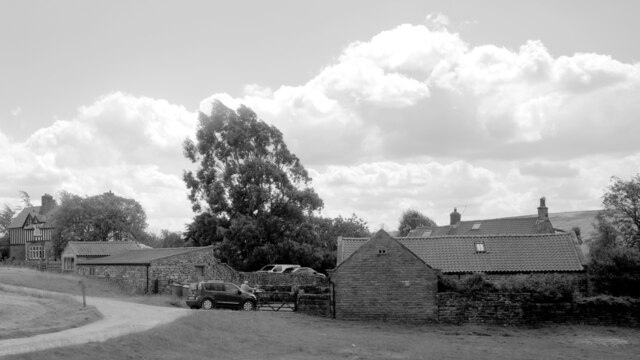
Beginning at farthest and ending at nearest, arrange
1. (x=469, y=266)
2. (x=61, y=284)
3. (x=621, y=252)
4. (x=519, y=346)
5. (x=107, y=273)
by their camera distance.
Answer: (x=107, y=273) < (x=61, y=284) < (x=469, y=266) < (x=621, y=252) < (x=519, y=346)

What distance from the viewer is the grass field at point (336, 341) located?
22.3m

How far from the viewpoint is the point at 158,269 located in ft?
162

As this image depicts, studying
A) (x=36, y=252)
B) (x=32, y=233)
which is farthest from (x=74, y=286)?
(x=32, y=233)

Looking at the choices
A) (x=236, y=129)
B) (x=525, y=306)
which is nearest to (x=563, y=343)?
(x=525, y=306)

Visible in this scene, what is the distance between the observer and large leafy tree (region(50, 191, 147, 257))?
78.3m

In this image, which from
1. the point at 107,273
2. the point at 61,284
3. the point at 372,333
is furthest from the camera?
the point at 107,273

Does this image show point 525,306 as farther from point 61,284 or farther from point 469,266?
point 61,284

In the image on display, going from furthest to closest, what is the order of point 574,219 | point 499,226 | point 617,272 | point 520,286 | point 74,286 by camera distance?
point 574,219 < point 499,226 < point 74,286 < point 617,272 < point 520,286

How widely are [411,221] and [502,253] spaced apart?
237ft

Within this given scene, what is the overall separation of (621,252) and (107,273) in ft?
124

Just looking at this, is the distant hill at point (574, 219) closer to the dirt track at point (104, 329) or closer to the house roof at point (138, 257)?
the house roof at point (138, 257)

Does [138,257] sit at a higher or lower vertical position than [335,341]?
higher

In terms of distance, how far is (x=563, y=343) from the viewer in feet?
97.0

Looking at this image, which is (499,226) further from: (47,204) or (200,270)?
(47,204)
